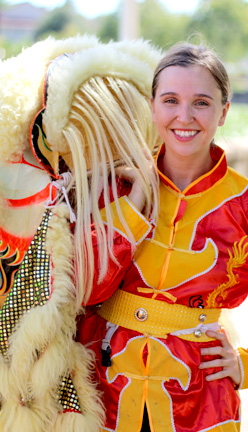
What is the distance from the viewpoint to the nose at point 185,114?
1603mm

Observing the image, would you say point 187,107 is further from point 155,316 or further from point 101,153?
point 155,316

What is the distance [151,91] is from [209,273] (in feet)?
2.02

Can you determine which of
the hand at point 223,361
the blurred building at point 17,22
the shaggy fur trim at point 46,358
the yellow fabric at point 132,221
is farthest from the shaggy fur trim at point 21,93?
the blurred building at point 17,22

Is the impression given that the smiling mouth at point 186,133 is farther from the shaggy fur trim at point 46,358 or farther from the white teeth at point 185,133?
the shaggy fur trim at point 46,358

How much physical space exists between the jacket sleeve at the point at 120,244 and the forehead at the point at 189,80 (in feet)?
→ 1.18

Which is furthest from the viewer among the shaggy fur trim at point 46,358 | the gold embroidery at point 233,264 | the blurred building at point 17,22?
the blurred building at point 17,22

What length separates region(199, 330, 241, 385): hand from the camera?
1699 mm

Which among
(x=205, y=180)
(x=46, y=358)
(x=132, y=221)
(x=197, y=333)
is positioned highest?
(x=205, y=180)

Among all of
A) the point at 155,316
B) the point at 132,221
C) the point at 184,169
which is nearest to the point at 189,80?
the point at 184,169

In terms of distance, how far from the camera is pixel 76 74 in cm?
158

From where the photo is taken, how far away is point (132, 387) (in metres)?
1.64

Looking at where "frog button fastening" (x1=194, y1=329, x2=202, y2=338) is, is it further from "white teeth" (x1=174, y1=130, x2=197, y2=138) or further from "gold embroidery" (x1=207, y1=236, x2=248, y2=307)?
"white teeth" (x1=174, y1=130, x2=197, y2=138)

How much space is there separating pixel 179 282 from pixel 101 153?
0.45 meters

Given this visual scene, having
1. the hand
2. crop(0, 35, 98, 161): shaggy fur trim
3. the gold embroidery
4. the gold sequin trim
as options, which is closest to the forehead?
crop(0, 35, 98, 161): shaggy fur trim
